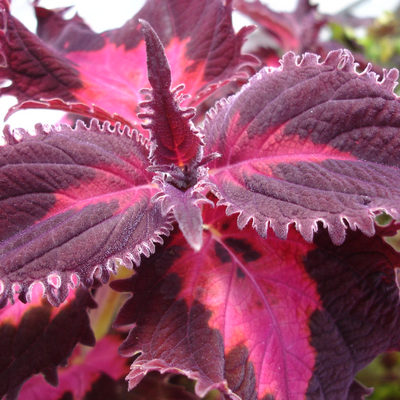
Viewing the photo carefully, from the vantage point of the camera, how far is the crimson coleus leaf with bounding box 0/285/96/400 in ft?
2.08

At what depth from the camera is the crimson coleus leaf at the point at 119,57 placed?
74 centimetres

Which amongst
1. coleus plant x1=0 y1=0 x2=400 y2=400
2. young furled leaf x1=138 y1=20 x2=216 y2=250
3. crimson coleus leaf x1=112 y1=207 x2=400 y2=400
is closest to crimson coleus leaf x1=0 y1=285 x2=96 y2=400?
coleus plant x1=0 y1=0 x2=400 y2=400

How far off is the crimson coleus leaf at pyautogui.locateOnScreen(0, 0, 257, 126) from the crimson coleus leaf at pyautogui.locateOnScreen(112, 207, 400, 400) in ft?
0.94

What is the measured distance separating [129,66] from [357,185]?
0.52 meters

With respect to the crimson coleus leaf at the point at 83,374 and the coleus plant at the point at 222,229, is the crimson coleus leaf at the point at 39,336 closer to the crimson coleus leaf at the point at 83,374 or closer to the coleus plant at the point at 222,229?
the coleus plant at the point at 222,229

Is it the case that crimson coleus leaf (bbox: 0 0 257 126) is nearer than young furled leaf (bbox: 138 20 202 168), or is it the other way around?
young furled leaf (bbox: 138 20 202 168)

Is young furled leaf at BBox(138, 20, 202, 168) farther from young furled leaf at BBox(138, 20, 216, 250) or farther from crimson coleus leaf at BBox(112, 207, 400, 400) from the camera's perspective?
crimson coleus leaf at BBox(112, 207, 400, 400)

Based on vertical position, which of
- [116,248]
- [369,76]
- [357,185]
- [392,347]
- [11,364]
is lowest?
[11,364]

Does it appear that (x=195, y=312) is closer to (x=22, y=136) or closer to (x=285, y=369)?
(x=285, y=369)

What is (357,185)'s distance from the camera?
543 millimetres

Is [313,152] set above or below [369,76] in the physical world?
below

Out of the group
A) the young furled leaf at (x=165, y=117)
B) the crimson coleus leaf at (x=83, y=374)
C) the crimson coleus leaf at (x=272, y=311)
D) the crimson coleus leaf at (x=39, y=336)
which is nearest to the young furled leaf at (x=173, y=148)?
the young furled leaf at (x=165, y=117)

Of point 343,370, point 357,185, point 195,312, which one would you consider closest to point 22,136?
point 195,312

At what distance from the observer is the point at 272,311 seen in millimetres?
626
